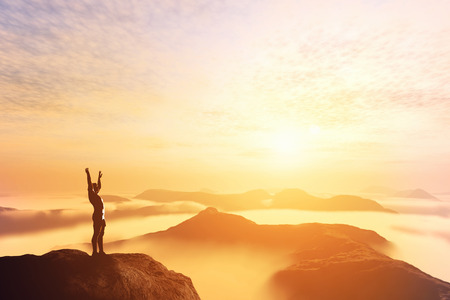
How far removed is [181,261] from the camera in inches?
5217

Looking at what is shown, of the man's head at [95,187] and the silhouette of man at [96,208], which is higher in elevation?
the man's head at [95,187]

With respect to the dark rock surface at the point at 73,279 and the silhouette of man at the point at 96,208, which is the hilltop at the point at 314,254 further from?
the silhouette of man at the point at 96,208

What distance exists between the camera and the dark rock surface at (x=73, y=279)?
1387 cm

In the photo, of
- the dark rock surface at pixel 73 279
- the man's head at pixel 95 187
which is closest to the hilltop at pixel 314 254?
the dark rock surface at pixel 73 279

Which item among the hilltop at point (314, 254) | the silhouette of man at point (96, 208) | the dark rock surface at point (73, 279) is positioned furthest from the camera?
the hilltop at point (314, 254)

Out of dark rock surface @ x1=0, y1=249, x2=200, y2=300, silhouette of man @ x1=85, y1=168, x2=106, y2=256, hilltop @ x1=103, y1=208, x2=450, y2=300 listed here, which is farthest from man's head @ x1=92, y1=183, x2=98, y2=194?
hilltop @ x1=103, y1=208, x2=450, y2=300

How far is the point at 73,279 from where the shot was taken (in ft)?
47.7

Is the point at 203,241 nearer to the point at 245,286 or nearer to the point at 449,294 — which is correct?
the point at 245,286

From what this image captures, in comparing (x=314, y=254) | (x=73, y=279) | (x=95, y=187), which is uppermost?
(x=95, y=187)

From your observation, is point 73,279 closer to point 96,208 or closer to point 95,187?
point 96,208

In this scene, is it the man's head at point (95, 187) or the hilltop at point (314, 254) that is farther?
the hilltop at point (314, 254)

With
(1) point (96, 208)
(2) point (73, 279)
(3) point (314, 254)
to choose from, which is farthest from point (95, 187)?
(3) point (314, 254)

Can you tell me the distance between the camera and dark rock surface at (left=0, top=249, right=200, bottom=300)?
13867mm

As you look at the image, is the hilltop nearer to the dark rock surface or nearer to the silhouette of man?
the dark rock surface
